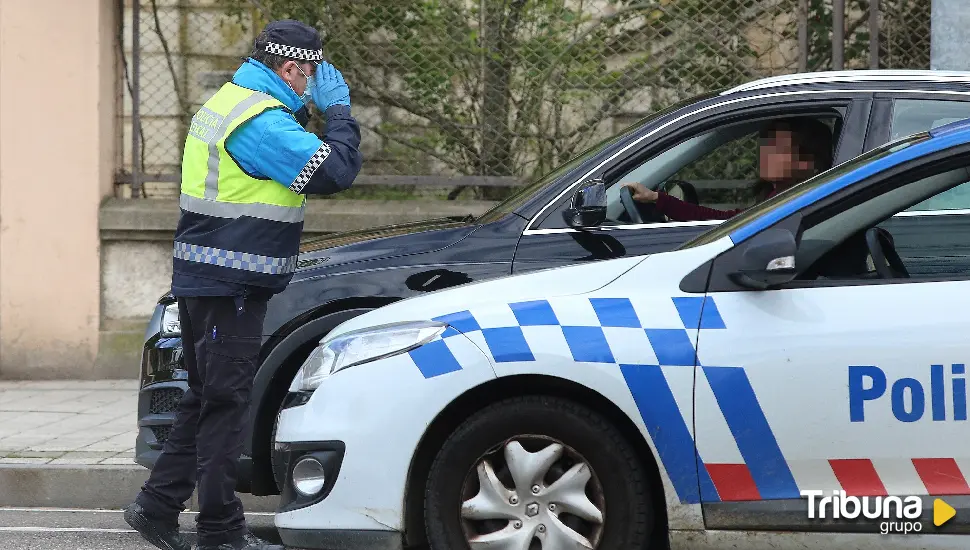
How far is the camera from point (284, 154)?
4574 millimetres

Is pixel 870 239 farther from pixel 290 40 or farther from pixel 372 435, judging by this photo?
pixel 290 40

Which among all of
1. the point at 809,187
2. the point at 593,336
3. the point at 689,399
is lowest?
the point at 689,399

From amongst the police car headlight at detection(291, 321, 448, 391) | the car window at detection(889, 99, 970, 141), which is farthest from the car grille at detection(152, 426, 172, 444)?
the car window at detection(889, 99, 970, 141)

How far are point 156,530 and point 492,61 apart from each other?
16.3ft

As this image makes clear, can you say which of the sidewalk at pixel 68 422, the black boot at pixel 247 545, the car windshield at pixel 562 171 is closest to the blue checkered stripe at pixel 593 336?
the black boot at pixel 247 545

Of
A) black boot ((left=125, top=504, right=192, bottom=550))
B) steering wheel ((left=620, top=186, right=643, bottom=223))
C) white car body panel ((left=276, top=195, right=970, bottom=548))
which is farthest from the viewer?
steering wheel ((left=620, top=186, right=643, bottom=223))

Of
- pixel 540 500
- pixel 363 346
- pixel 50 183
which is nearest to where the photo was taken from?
pixel 540 500

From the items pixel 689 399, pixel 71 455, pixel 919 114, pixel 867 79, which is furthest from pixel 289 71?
pixel 71 455

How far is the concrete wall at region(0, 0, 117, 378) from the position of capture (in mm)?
9117

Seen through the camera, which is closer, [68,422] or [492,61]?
[68,422]

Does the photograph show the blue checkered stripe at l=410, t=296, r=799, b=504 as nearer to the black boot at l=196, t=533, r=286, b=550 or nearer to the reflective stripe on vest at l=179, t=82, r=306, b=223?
the reflective stripe on vest at l=179, t=82, r=306, b=223

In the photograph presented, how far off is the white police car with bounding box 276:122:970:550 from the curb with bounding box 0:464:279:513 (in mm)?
2326

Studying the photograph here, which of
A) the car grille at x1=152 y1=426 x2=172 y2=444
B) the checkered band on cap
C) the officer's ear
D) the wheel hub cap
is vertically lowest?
the car grille at x1=152 y1=426 x2=172 y2=444

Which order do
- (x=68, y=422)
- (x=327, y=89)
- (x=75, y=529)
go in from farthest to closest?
(x=68, y=422), (x=75, y=529), (x=327, y=89)
